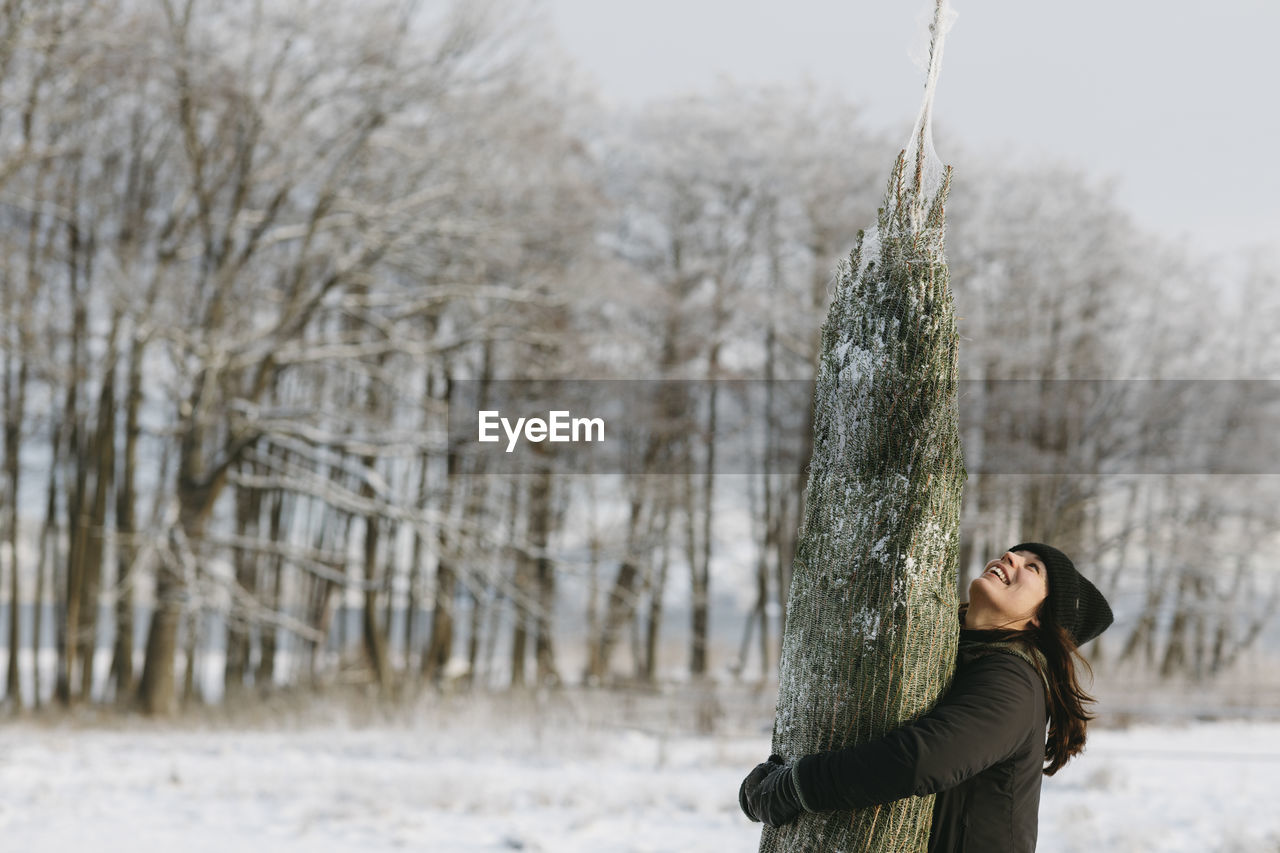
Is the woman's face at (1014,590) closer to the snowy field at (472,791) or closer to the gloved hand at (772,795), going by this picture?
the gloved hand at (772,795)

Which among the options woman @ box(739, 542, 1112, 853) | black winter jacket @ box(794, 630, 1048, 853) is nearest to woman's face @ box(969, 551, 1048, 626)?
woman @ box(739, 542, 1112, 853)

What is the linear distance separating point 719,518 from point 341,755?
13252 millimetres

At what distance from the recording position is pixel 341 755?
1085cm

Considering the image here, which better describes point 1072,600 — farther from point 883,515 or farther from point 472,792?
point 472,792

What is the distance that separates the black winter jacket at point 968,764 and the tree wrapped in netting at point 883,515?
3.0 inches

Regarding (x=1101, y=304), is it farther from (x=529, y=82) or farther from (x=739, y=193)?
(x=529, y=82)

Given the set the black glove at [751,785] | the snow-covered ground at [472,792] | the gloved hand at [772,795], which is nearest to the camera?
the gloved hand at [772,795]

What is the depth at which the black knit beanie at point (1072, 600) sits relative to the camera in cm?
246

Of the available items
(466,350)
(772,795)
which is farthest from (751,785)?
(466,350)

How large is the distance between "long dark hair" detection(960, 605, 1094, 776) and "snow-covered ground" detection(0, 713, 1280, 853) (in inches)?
178

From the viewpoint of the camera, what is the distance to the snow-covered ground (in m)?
6.86

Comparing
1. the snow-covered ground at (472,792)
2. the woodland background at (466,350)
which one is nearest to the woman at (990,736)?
the snow-covered ground at (472,792)

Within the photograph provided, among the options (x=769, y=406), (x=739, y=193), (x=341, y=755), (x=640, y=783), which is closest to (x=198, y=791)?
(x=341, y=755)

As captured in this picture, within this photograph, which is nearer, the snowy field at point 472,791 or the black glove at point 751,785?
the black glove at point 751,785
